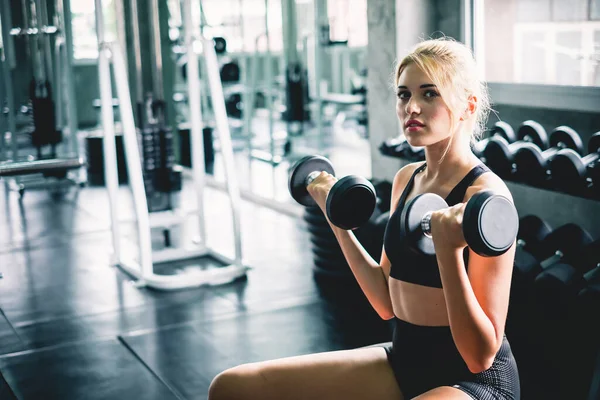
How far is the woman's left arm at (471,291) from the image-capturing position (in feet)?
3.90

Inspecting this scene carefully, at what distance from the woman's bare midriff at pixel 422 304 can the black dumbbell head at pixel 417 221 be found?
206 millimetres

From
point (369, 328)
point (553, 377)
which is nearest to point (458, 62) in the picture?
point (553, 377)

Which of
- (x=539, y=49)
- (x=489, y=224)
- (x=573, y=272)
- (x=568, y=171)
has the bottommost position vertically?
(x=573, y=272)

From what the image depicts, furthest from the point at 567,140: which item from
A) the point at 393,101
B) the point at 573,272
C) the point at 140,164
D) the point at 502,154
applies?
the point at 140,164

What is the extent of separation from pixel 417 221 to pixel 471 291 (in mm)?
163

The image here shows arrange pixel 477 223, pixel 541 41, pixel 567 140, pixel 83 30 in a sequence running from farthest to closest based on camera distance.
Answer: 1. pixel 83 30
2. pixel 541 41
3. pixel 567 140
4. pixel 477 223

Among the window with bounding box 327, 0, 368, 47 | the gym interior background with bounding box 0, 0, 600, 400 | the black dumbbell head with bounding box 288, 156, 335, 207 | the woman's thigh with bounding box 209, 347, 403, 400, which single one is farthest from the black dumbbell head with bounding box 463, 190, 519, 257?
the window with bounding box 327, 0, 368, 47

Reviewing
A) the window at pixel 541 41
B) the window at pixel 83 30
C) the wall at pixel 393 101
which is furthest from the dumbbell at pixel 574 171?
the window at pixel 83 30

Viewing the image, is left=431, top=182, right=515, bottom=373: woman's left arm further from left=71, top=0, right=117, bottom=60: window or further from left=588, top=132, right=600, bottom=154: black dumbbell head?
left=71, top=0, right=117, bottom=60: window

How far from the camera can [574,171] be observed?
2.45 meters

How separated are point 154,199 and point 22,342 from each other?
4.06 feet

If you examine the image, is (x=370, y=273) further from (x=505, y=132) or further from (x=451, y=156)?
(x=505, y=132)

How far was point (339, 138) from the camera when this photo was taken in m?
8.18

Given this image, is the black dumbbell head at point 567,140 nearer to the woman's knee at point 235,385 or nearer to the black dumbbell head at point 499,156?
the black dumbbell head at point 499,156
